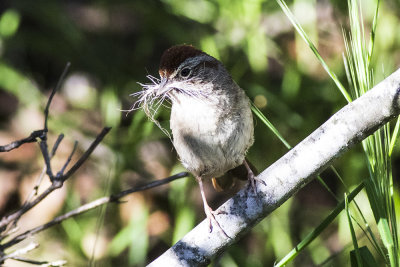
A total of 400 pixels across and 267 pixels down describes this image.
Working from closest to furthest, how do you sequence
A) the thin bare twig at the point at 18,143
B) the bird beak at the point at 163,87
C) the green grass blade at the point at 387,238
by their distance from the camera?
the green grass blade at the point at 387,238, the thin bare twig at the point at 18,143, the bird beak at the point at 163,87

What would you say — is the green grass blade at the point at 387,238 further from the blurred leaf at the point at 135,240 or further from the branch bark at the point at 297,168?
the blurred leaf at the point at 135,240

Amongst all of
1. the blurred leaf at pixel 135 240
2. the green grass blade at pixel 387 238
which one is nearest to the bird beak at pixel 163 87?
the green grass blade at pixel 387 238

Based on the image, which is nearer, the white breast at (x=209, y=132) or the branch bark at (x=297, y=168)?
the branch bark at (x=297, y=168)

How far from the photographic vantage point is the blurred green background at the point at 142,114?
9.20 feet

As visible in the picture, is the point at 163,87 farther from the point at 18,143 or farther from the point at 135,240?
the point at 135,240

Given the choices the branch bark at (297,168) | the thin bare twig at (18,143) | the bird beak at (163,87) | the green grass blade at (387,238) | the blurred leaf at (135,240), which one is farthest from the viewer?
the blurred leaf at (135,240)

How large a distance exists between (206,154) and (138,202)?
5.30 feet

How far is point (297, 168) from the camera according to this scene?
1.31 meters

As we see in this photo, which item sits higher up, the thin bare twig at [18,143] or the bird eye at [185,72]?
the bird eye at [185,72]

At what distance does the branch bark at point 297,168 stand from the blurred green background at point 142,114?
91cm

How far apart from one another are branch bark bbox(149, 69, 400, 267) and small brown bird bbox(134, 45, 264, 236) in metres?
0.51

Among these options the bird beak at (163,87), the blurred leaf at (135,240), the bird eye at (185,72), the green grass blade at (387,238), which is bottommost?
the green grass blade at (387,238)

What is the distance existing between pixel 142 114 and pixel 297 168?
3.51 feet

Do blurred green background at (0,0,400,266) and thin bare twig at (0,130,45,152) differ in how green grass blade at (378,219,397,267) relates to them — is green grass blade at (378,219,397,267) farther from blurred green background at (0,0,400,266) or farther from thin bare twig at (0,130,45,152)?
blurred green background at (0,0,400,266)
